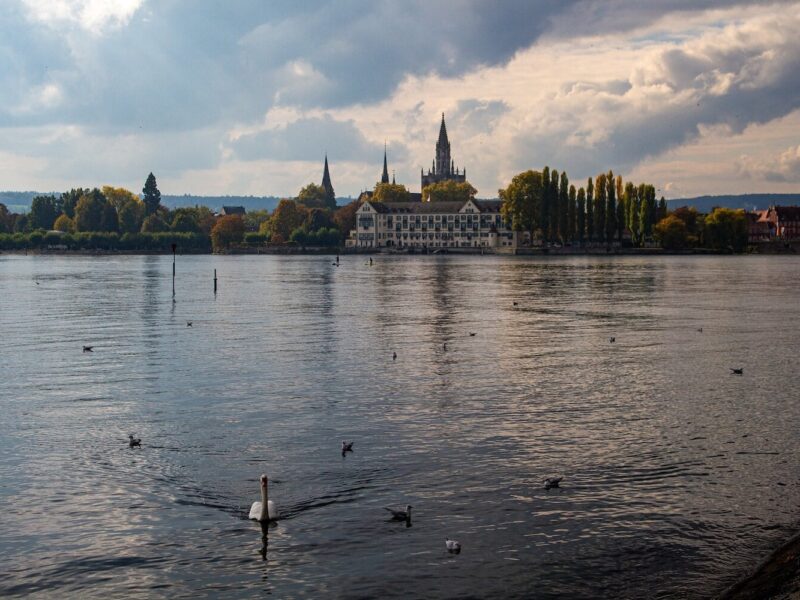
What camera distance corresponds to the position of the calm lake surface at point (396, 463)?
17.2m

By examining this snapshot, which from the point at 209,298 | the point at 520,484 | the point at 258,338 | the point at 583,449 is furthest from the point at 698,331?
the point at 209,298

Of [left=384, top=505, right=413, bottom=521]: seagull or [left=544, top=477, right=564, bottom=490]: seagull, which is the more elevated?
[left=544, top=477, right=564, bottom=490]: seagull

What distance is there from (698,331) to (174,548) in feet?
138

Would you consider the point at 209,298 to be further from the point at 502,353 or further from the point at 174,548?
the point at 174,548

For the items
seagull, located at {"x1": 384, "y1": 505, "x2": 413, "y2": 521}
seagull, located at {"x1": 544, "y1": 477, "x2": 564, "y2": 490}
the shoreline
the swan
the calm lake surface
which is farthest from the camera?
seagull, located at {"x1": 544, "y1": 477, "x2": 564, "y2": 490}

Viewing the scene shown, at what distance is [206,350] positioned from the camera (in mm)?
46281

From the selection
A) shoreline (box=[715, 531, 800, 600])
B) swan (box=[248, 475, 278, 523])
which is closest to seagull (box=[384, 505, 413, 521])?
swan (box=[248, 475, 278, 523])

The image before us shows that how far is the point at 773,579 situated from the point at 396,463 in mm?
10169

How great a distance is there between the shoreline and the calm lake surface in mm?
463

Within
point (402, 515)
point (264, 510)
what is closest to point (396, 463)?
point (402, 515)

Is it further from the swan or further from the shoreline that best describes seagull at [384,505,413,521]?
the shoreline

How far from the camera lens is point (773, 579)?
1584 centimetres

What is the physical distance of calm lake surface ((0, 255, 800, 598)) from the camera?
56.5ft

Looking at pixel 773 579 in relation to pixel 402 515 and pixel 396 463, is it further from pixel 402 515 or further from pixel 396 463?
pixel 396 463
